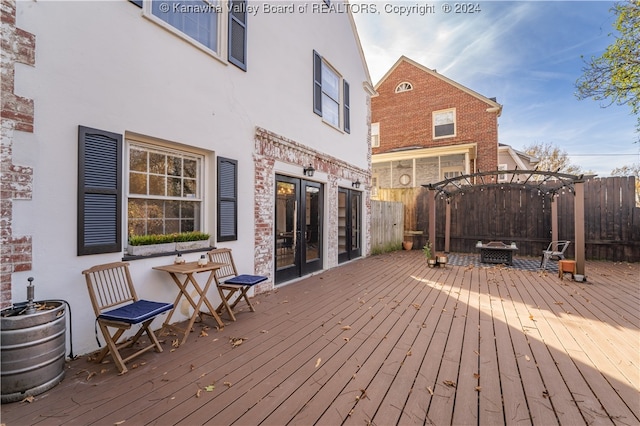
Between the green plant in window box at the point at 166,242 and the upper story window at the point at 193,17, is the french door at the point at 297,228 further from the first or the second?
the upper story window at the point at 193,17

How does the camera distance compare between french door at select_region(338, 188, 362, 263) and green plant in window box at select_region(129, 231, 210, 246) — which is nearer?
green plant in window box at select_region(129, 231, 210, 246)

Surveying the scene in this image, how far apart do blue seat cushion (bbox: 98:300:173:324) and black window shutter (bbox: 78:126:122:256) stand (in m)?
0.70

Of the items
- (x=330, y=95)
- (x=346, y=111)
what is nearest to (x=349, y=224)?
(x=346, y=111)

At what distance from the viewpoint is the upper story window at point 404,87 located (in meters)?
15.5

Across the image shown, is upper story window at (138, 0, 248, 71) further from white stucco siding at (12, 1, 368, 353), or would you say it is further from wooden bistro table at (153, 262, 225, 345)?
wooden bistro table at (153, 262, 225, 345)

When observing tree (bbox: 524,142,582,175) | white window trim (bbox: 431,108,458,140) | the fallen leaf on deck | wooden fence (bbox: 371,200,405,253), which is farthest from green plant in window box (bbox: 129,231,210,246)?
tree (bbox: 524,142,582,175)

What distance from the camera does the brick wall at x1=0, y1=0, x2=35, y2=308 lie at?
2.34m

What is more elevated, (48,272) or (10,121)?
(10,121)

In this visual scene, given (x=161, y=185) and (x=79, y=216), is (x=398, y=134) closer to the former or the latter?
(x=161, y=185)

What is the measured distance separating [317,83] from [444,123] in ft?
33.4

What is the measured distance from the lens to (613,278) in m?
6.20

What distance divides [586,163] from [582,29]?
19.8 m

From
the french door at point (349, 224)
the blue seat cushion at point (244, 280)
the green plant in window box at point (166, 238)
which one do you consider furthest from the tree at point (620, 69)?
the green plant in window box at point (166, 238)

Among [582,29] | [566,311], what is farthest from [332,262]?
[582,29]
